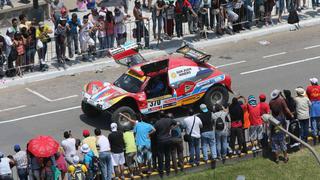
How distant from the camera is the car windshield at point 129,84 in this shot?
21717 mm

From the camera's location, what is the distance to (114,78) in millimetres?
26172

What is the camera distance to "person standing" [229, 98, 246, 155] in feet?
63.4

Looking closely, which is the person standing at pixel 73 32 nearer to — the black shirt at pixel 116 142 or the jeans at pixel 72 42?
the jeans at pixel 72 42

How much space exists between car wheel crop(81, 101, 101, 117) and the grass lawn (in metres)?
4.16

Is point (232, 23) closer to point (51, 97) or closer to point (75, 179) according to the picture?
point (51, 97)

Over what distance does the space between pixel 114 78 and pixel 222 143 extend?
7.56 meters

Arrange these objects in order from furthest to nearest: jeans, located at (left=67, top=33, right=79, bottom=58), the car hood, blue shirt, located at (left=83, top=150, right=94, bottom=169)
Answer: jeans, located at (left=67, top=33, right=79, bottom=58) → the car hood → blue shirt, located at (left=83, top=150, right=94, bottom=169)

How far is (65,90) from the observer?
82.9 feet

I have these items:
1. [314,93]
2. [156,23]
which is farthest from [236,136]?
[156,23]

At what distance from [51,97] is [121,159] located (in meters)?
7.08

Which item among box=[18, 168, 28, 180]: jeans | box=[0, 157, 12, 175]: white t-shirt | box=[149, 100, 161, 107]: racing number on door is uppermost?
box=[149, 100, 161, 107]: racing number on door

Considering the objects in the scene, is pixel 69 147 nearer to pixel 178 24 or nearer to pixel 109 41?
pixel 109 41

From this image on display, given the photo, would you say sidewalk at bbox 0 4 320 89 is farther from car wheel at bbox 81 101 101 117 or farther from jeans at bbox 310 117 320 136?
jeans at bbox 310 117 320 136

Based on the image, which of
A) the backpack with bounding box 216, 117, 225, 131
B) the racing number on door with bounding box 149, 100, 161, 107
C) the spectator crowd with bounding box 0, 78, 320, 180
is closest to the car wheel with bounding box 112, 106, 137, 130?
the racing number on door with bounding box 149, 100, 161, 107
